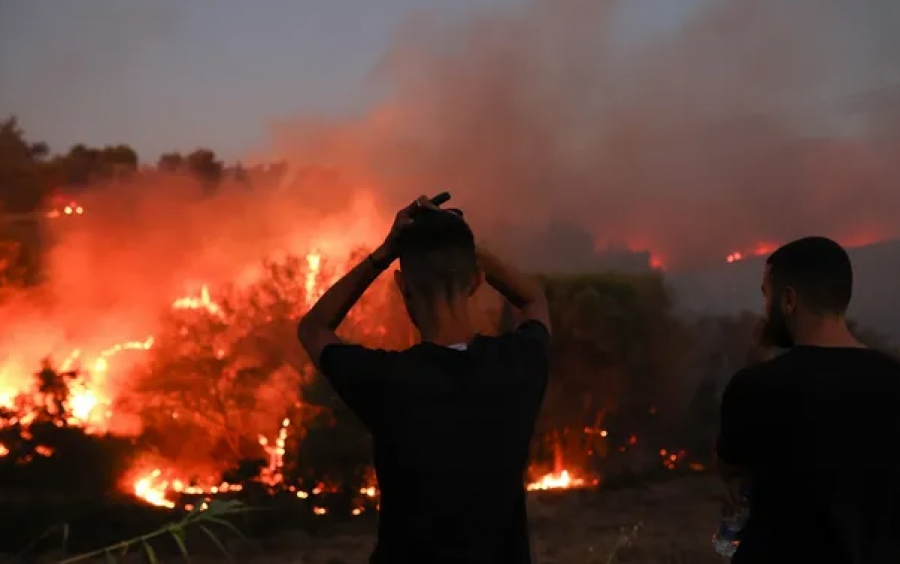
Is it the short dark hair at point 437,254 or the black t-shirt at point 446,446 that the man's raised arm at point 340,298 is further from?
the black t-shirt at point 446,446

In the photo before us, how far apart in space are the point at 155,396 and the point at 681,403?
756cm

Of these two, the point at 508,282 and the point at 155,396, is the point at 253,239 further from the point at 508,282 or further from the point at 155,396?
the point at 508,282

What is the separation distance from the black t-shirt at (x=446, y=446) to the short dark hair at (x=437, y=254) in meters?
0.16

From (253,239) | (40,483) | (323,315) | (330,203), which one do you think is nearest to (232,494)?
(40,483)

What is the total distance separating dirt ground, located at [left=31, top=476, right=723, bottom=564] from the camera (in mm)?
7875

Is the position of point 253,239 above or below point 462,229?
above

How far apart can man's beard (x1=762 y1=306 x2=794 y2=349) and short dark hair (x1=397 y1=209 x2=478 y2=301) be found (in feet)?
3.16

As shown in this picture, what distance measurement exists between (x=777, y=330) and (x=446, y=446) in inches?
44.1

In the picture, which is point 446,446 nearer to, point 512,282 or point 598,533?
point 512,282

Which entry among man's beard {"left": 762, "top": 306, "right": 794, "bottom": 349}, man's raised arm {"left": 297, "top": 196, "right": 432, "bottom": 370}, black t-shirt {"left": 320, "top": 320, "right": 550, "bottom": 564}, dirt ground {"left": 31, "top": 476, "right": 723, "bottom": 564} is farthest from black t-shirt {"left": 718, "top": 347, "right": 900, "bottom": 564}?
dirt ground {"left": 31, "top": 476, "right": 723, "bottom": 564}

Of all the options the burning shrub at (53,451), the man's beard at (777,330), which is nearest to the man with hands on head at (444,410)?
the man's beard at (777,330)

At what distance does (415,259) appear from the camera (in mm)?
2021

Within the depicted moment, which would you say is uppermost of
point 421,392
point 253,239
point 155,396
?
point 253,239

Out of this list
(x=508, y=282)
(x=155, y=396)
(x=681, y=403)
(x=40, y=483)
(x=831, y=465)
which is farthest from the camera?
(x=681, y=403)
